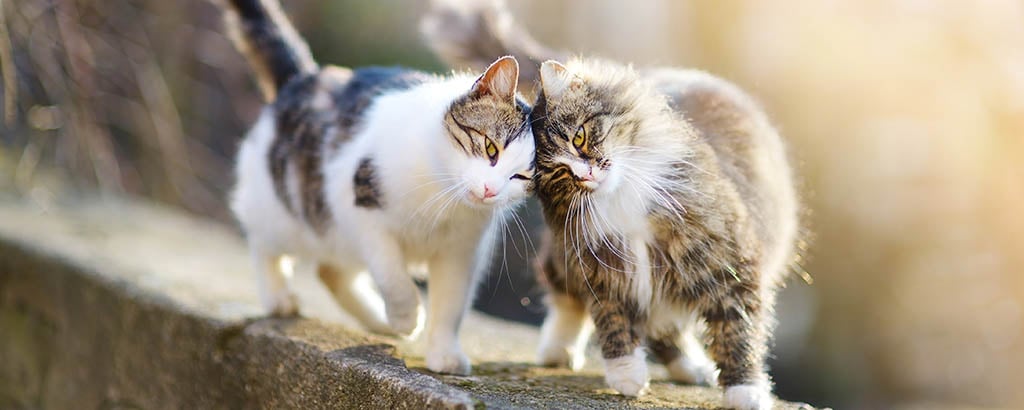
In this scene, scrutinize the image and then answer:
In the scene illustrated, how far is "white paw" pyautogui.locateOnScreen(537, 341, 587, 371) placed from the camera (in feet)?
8.40

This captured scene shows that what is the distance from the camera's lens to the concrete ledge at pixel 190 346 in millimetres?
2066

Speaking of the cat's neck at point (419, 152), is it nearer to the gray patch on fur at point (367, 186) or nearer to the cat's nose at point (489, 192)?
the gray patch on fur at point (367, 186)

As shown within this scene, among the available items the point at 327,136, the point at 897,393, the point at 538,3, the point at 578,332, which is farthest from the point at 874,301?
the point at 327,136

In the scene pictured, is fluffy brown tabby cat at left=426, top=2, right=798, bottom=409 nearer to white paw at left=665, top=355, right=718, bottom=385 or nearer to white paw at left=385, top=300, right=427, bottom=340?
white paw at left=665, top=355, right=718, bottom=385

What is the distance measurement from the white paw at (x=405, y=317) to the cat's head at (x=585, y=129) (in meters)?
0.50

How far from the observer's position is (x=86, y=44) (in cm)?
414

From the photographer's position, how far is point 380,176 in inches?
86.7

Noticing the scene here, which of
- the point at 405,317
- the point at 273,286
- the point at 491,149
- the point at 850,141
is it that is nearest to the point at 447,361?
the point at 405,317

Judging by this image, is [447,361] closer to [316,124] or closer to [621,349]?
[621,349]

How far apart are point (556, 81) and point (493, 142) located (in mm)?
181

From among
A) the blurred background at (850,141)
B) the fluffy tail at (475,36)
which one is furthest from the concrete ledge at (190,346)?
the blurred background at (850,141)

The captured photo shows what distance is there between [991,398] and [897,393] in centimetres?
55

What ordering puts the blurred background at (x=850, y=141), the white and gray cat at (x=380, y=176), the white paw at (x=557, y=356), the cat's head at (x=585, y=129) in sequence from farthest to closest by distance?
the blurred background at (x=850, y=141) → the white paw at (x=557, y=356) → the white and gray cat at (x=380, y=176) → the cat's head at (x=585, y=129)

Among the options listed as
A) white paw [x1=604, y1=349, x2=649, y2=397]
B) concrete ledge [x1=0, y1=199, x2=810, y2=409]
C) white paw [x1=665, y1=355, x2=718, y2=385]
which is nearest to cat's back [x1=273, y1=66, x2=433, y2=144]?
concrete ledge [x1=0, y1=199, x2=810, y2=409]
